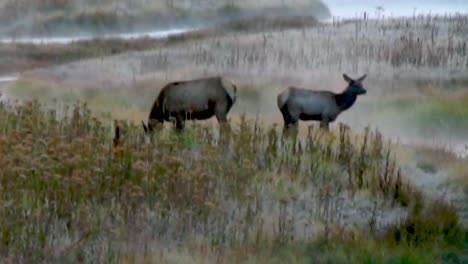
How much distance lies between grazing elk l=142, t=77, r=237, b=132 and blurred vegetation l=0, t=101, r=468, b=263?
1447 mm

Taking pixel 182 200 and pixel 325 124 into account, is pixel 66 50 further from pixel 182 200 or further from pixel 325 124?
pixel 182 200

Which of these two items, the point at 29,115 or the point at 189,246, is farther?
the point at 29,115

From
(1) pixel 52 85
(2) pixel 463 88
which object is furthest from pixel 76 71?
(2) pixel 463 88

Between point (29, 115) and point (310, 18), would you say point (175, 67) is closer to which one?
point (310, 18)

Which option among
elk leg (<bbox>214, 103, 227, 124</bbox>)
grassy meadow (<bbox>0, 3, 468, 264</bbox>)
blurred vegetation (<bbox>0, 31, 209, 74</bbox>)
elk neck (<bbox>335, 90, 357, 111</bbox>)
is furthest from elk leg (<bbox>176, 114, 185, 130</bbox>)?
elk neck (<bbox>335, 90, 357, 111</bbox>)

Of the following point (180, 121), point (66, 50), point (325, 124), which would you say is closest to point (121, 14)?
point (66, 50)

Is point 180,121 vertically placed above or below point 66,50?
below

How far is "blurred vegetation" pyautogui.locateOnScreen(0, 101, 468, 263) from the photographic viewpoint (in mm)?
7945

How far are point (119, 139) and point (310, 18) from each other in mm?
4589

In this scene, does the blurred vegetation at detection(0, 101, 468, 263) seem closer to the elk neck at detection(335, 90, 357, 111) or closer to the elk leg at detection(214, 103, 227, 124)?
the elk leg at detection(214, 103, 227, 124)

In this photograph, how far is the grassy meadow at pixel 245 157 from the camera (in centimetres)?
812

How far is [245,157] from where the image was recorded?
9.56 m

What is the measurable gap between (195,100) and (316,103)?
4.36ft

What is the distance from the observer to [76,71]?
12289 millimetres
